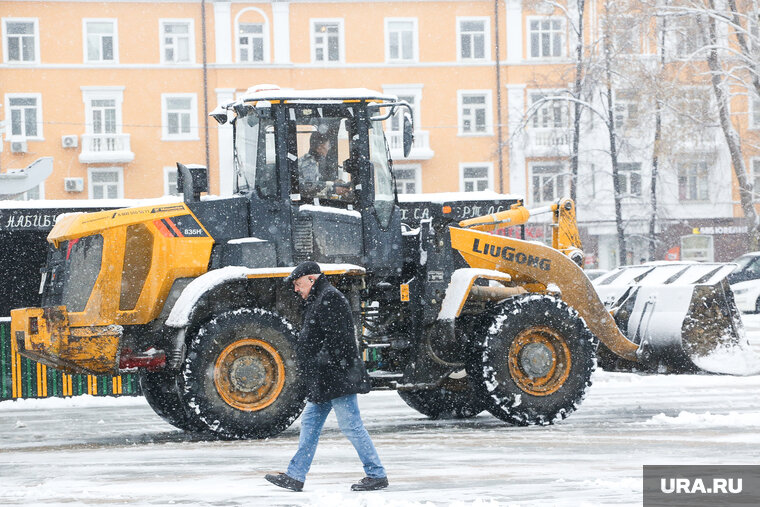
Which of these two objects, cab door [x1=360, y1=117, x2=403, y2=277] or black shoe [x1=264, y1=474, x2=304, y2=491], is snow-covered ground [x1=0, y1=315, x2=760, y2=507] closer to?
black shoe [x1=264, y1=474, x2=304, y2=491]

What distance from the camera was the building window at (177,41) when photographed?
46406mm

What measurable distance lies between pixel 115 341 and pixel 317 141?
2736 millimetres

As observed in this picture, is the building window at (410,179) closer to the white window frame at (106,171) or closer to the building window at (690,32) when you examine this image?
the white window frame at (106,171)

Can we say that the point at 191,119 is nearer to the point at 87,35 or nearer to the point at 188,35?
the point at 188,35

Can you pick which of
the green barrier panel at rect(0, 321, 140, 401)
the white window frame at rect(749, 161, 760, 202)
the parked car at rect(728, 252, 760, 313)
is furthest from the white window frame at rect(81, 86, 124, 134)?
the green barrier panel at rect(0, 321, 140, 401)

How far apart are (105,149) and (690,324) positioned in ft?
115

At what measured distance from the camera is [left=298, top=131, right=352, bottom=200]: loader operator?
12531mm

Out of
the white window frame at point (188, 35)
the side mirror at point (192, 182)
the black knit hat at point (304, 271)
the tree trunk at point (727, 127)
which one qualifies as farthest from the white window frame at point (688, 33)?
the black knit hat at point (304, 271)

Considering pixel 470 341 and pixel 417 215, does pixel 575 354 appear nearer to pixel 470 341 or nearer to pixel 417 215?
pixel 470 341

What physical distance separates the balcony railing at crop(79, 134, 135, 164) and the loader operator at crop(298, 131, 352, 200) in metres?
34.0

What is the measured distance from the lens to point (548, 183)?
47.9 meters

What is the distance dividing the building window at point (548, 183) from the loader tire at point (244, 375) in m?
36.8

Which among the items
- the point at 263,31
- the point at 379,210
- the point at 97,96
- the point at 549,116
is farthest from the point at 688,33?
the point at 379,210

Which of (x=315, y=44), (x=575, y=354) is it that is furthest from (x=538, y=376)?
(x=315, y=44)
